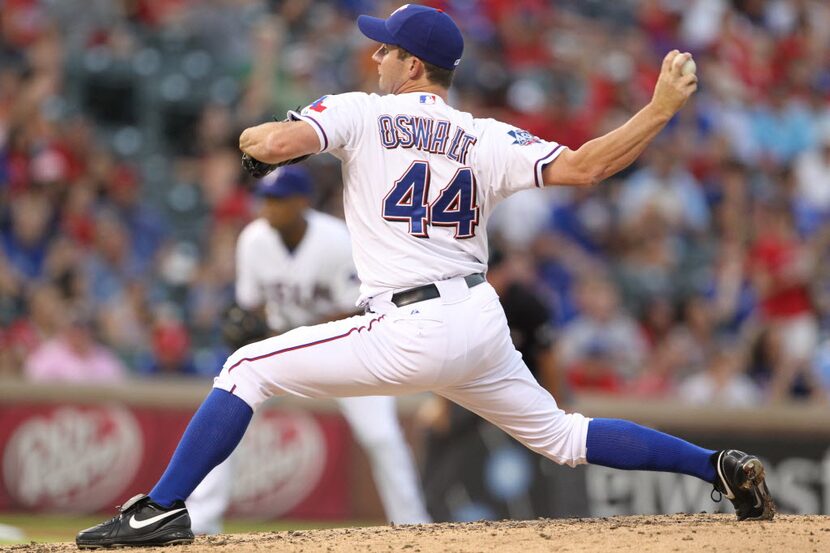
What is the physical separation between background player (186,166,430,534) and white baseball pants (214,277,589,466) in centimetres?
281

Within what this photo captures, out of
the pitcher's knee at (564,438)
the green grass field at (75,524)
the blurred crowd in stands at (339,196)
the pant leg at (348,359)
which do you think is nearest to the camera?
the pant leg at (348,359)

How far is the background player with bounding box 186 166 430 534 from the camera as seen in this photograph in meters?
7.54

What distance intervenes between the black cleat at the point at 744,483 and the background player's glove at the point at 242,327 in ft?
10.1

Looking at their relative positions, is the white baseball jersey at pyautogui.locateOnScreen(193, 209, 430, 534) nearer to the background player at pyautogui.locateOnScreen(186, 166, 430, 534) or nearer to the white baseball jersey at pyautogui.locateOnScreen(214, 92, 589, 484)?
the background player at pyautogui.locateOnScreen(186, 166, 430, 534)

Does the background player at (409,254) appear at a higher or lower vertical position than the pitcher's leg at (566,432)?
higher

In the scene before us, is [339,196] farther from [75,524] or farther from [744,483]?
[744,483]

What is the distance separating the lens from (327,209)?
11.2 metres

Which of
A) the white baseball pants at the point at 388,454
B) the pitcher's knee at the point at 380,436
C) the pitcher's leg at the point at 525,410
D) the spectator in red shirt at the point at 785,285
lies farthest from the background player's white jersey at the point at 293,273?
the spectator in red shirt at the point at 785,285

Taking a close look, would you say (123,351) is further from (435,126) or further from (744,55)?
(744,55)

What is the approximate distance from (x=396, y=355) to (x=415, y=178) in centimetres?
61

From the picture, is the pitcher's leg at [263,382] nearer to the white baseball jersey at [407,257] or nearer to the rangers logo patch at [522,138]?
the white baseball jersey at [407,257]

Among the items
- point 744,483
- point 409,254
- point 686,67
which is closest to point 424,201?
point 409,254

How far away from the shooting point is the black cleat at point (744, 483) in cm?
496

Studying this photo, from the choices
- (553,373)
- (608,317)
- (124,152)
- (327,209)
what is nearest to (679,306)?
(608,317)
